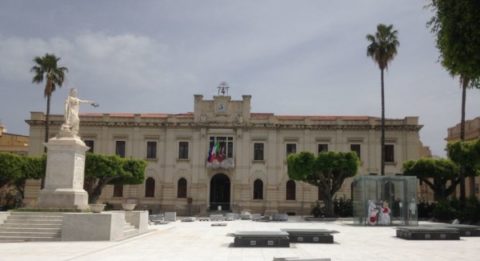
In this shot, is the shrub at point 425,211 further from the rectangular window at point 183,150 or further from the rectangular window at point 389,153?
the rectangular window at point 183,150

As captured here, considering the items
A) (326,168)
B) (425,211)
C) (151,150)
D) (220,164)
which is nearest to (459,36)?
(326,168)

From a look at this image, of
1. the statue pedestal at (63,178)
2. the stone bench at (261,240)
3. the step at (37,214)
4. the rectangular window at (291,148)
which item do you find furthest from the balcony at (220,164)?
the stone bench at (261,240)

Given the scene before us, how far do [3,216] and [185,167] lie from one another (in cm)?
3200

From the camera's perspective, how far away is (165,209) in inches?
2000

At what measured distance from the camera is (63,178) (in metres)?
21.0

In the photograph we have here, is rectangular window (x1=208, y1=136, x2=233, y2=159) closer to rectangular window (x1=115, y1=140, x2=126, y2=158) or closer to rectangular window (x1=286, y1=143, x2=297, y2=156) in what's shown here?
rectangular window (x1=286, y1=143, x2=297, y2=156)

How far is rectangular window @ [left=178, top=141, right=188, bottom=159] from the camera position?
171 ft

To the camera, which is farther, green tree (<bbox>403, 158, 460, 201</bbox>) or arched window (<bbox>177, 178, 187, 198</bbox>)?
arched window (<bbox>177, 178, 187, 198</bbox>)

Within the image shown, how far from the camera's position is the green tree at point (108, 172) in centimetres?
4132

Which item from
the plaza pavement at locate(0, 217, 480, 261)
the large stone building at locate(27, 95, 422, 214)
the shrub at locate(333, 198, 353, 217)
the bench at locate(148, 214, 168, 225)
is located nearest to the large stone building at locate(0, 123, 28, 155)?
the large stone building at locate(27, 95, 422, 214)

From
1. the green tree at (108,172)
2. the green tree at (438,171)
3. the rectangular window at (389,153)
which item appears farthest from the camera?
the rectangular window at (389,153)

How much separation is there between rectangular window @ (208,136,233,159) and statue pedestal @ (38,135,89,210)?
97.5 ft

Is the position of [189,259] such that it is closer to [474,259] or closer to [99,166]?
[474,259]

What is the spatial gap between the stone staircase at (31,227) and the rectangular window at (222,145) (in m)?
31.4
